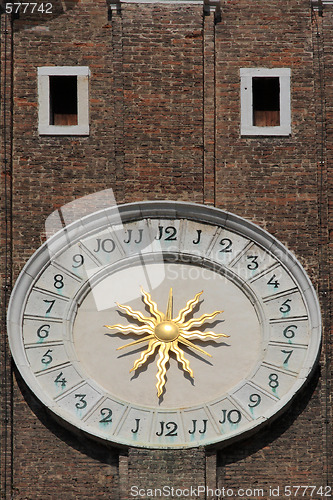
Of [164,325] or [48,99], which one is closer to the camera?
[164,325]

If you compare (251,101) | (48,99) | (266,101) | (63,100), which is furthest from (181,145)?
(48,99)

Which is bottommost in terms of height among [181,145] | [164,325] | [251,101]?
[164,325]

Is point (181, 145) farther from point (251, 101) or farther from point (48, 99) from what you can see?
point (48, 99)

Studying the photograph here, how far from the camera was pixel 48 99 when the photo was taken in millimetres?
22625

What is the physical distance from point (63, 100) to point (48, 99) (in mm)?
272

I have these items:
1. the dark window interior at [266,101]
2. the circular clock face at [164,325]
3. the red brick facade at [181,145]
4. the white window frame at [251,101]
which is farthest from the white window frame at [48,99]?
the dark window interior at [266,101]

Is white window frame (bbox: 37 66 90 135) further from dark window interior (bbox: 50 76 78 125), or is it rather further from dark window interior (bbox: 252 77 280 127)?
dark window interior (bbox: 252 77 280 127)

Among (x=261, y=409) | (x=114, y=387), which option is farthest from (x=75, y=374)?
(x=261, y=409)

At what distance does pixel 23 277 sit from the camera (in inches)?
866

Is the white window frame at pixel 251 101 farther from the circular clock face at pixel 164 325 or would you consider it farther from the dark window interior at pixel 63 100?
the dark window interior at pixel 63 100

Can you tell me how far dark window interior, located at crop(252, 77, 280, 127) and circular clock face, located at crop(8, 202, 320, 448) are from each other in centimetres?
134

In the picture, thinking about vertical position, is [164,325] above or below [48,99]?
below

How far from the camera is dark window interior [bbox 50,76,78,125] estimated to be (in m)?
22.8

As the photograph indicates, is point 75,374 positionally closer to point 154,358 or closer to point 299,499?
point 154,358
